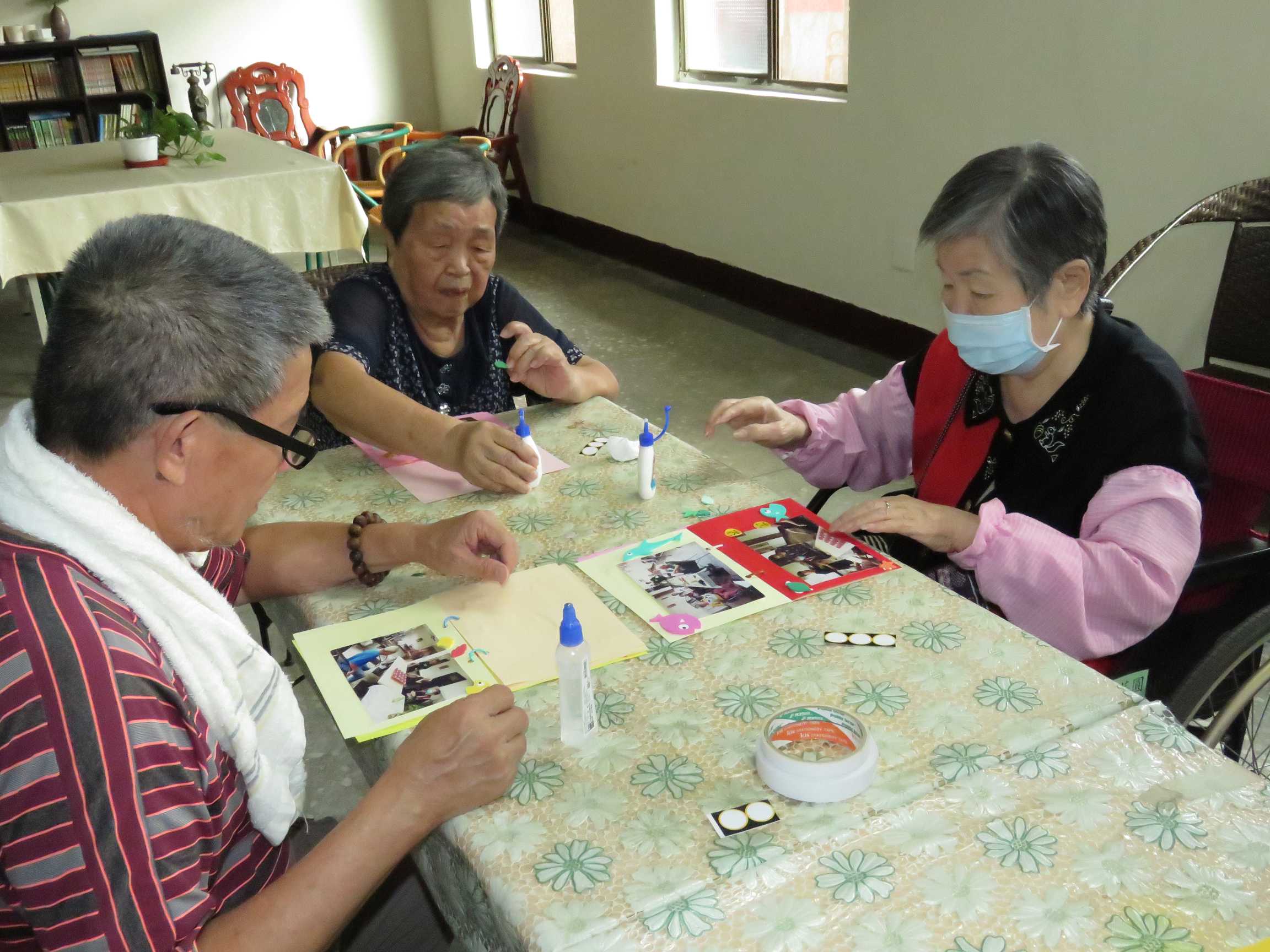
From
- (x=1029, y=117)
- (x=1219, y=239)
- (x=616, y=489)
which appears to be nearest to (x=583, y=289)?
(x=1029, y=117)

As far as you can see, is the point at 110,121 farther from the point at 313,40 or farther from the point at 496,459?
the point at 496,459

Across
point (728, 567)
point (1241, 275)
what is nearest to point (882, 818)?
point (728, 567)

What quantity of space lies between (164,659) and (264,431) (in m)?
0.22

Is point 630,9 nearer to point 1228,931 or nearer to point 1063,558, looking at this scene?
point 1063,558

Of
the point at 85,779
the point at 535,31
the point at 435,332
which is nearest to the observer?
the point at 85,779

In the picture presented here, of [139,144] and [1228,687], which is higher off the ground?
[139,144]

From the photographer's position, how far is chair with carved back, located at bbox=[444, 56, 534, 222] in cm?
691

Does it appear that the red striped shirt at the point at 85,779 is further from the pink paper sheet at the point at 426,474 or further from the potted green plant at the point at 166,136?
the potted green plant at the point at 166,136

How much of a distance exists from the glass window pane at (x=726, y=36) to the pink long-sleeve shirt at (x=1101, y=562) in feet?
13.5

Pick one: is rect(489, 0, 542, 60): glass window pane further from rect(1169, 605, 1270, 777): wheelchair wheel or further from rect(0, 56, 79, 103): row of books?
rect(1169, 605, 1270, 777): wheelchair wheel

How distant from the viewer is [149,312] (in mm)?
868

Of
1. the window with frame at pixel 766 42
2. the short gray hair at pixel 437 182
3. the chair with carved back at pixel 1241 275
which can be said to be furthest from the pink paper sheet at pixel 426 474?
the window with frame at pixel 766 42

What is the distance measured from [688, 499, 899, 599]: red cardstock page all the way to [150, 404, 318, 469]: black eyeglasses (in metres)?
0.66

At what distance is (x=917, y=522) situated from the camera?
4.76 ft
